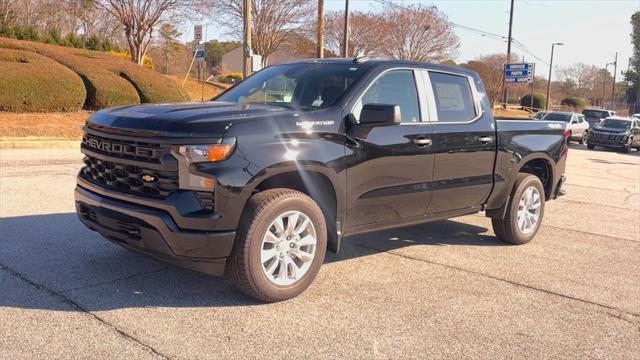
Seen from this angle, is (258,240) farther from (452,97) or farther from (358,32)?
(358,32)

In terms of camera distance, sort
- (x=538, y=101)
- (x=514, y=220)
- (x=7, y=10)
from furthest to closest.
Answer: (x=538, y=101), (x=7, y=10), (x=514, y=220)

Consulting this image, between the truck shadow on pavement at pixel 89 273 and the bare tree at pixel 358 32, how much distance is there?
40.2m

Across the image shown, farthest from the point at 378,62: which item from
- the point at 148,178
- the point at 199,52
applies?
the point at 199,52

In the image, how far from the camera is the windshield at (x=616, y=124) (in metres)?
27.4

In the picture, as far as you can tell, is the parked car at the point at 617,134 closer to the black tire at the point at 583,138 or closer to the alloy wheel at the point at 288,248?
the black tire at the point at 583,138

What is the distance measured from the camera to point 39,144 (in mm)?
14508

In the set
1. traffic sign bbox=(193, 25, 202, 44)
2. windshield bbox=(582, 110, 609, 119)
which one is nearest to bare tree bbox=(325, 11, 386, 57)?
windshield bbox=(582, 110, 609, 119)

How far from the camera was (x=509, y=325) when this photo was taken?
13.7ft

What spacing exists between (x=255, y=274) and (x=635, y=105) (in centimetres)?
9828

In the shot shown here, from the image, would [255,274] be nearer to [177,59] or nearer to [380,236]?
[380,236]

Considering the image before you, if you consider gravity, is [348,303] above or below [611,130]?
below

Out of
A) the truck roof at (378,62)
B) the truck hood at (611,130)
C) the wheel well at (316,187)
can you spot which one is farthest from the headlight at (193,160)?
the truck hood at (611,130)

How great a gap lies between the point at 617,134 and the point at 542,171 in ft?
74.0

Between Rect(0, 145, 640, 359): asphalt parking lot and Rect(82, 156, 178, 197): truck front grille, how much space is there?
0.80 meters
